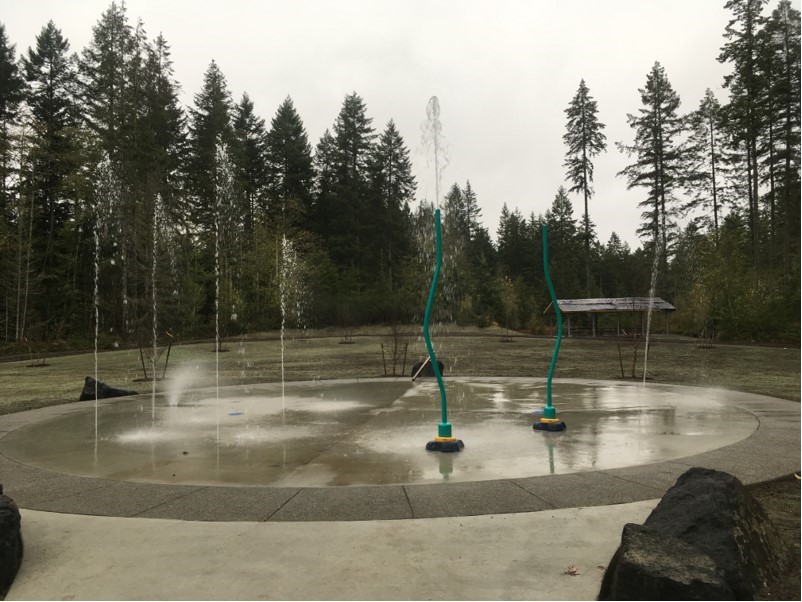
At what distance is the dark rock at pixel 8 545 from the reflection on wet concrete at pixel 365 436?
178 cm

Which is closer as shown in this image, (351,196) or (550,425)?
(550,425)

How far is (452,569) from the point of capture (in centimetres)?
317

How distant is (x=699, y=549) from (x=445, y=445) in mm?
3427

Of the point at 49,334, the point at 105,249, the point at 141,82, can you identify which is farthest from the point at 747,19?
the point at 49,334

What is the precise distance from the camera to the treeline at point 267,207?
34.5m

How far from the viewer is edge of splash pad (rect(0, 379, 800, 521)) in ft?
13.5

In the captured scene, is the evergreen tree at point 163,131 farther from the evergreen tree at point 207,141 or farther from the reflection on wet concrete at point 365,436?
the reflection on wet concrete at point 365,436

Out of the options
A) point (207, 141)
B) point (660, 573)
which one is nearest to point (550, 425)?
point (660, 573)

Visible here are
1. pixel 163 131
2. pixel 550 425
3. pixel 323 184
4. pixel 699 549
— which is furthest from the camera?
pixel 323 184

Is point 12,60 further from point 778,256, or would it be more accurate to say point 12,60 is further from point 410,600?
point 778,256

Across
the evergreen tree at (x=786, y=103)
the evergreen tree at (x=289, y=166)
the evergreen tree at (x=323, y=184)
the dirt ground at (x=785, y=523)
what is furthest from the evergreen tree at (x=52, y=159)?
the evergreen tree at (x=786, y=103)

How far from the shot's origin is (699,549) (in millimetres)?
2846

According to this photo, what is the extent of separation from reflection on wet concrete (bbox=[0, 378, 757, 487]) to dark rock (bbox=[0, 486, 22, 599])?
178 centimetres

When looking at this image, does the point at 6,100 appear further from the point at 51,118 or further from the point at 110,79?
the point at 110,79
